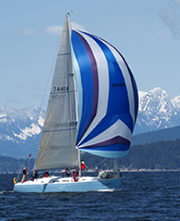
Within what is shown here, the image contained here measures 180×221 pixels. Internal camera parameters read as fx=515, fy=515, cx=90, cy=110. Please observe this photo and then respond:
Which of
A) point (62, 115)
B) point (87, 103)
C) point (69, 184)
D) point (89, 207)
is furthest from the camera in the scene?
point (62, 115)

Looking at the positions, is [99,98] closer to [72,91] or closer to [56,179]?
[72,91]

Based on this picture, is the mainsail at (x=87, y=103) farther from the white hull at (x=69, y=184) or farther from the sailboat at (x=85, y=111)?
the white hull at (x=69, y=184)

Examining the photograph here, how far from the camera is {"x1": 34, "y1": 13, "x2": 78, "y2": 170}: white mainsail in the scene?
45.1m

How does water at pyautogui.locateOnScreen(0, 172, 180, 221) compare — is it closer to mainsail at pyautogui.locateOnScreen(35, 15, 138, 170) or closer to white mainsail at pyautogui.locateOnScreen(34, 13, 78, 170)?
white mainsail at pyautogui.locateOnScreen(34, 13, 78, 170)

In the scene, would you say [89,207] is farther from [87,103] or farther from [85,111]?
[87,103]

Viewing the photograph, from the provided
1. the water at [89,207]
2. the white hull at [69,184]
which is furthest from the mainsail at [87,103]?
the water at [89,207]

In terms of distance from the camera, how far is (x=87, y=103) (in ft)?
144

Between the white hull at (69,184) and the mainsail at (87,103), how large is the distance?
5.32ft

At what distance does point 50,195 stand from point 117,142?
7.27 meters

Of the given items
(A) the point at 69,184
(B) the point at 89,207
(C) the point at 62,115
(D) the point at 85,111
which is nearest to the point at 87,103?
(D) the point at 85,111

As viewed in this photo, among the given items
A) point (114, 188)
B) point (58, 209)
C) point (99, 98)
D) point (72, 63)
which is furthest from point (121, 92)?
point (58, 209)

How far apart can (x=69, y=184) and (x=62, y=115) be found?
6.16 meters

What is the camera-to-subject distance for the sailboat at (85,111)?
144ft

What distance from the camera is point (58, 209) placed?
36562 millimetres
